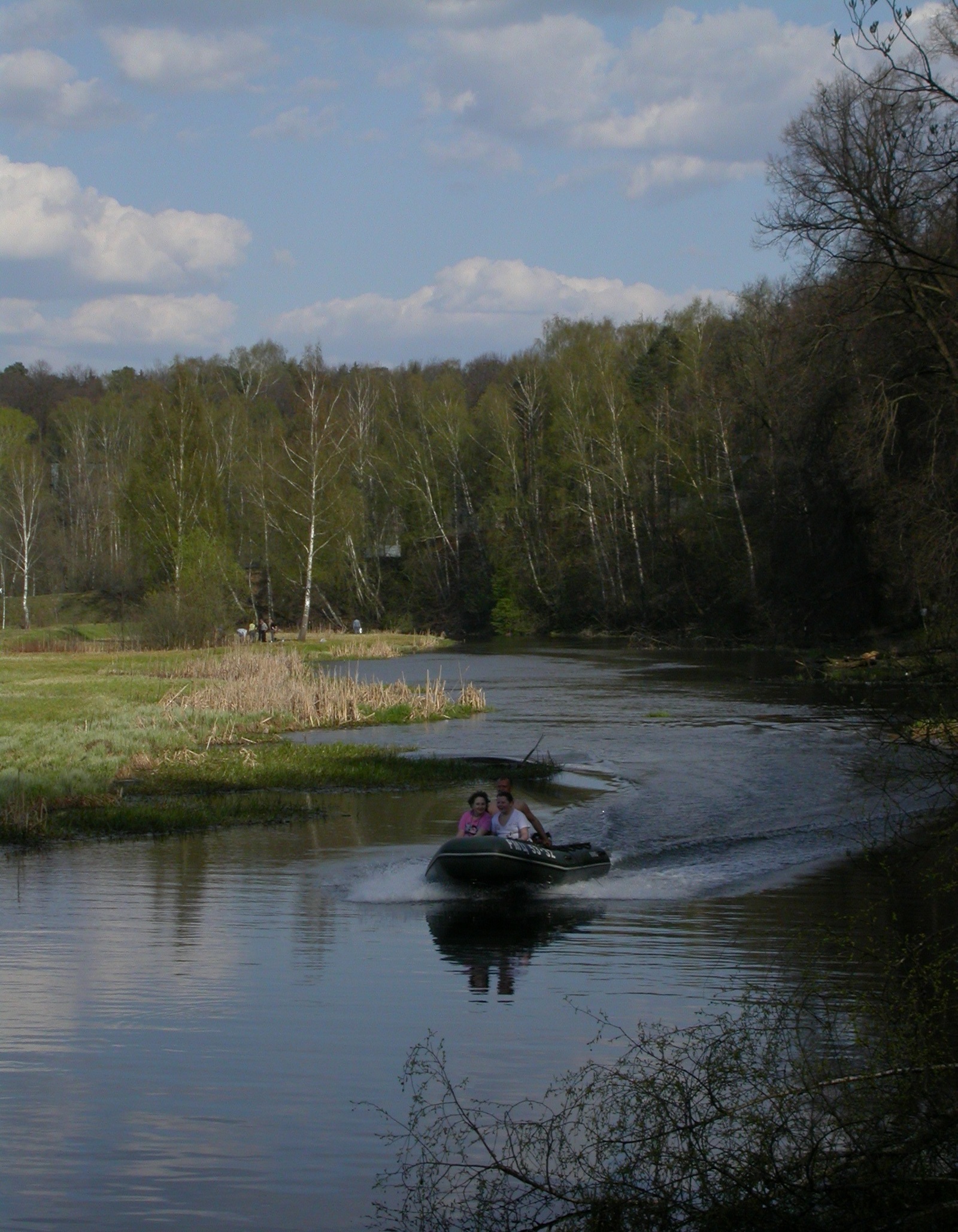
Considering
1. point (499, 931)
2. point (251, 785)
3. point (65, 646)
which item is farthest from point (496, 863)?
point (65, 646)

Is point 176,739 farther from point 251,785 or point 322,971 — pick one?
point 322,971

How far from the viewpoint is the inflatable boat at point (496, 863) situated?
13.9 metres

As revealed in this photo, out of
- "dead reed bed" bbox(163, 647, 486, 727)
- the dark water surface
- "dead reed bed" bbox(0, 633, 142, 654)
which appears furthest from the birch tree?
the dark water surface

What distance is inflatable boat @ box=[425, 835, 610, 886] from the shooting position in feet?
45.6

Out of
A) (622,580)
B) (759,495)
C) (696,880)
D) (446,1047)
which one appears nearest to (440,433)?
(622,580)

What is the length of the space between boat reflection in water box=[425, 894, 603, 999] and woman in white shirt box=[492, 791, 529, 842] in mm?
791

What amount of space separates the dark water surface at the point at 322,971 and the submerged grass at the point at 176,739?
1.27m

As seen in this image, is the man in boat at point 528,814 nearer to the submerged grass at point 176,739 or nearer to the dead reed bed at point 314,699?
the submerged grass at point 176,739

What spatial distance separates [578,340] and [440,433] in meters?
8.99

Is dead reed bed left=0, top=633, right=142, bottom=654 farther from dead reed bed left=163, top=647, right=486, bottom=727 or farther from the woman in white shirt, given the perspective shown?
the woman in white shirt

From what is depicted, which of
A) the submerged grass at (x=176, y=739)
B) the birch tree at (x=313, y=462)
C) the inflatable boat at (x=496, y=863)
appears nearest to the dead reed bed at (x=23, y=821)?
the submerged grass at (x=176, y=739)

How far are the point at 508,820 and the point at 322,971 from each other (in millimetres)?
4322

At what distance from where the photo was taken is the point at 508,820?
1495cm

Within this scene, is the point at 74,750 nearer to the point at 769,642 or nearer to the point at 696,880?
the point at 696,880
